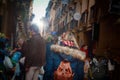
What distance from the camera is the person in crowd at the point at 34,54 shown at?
704 centimetres

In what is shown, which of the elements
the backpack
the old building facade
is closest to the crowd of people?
the backpack

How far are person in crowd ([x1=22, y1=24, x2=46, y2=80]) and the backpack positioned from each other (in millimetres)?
1283

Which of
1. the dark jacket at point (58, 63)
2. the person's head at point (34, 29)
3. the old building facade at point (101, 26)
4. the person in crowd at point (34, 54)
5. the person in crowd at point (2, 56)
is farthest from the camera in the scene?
the old building facade at point (101, 26)

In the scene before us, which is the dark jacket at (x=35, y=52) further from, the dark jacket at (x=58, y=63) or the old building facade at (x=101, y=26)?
the old building facade at (x=101, y=26)

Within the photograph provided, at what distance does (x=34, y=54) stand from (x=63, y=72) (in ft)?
4.70

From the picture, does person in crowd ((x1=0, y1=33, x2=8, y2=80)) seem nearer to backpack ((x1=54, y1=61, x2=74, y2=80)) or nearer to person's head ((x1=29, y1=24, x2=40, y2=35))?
person's head ((x1=29, y1=24, x2=40, y2=35))

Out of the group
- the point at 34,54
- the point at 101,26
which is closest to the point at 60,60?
the point at 34,54

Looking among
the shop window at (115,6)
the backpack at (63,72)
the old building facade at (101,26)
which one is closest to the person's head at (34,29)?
the backpack at (63,72)

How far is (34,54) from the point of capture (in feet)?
23.3

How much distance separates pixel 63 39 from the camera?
6258 millimetres

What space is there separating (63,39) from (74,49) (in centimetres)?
39

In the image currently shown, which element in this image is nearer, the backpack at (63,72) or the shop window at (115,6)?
the backpack at (63,72)

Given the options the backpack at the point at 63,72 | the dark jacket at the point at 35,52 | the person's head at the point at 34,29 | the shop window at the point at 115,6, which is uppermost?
the shop window at the point at 115,6

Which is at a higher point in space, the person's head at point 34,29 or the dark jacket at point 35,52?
the person's head at point 34,29
